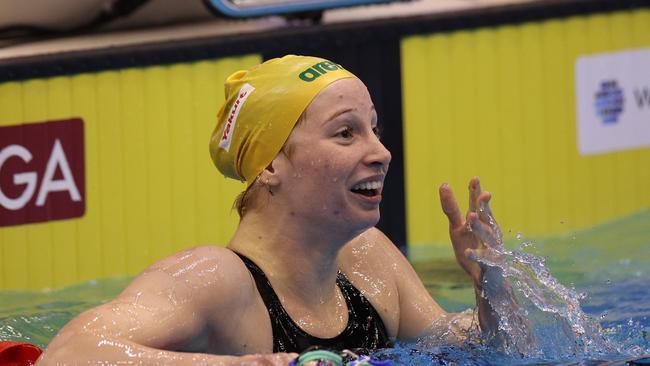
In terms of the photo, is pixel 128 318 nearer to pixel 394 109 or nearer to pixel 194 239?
pixel 194 239

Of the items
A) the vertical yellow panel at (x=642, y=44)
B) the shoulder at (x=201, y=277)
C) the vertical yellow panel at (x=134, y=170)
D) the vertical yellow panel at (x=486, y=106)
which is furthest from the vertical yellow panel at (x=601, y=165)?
the shoulder at (x=201, y=277)

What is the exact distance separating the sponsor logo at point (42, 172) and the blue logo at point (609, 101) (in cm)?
193

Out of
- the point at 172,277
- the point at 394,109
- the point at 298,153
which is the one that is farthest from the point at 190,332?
the point at 394,109

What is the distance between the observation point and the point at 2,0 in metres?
4.58

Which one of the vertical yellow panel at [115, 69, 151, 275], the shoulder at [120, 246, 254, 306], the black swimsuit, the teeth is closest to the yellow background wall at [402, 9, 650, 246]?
the vertical yellow panel at [115, 69, 151, 275]

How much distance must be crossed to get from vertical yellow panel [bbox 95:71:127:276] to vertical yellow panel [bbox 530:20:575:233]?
1559mm

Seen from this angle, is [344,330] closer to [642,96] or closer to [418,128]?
[418,128]

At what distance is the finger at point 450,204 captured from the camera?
2795mm

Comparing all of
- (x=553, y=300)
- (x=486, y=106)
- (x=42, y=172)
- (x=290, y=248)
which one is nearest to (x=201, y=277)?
(x=290, y=248)

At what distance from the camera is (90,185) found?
14.3 feet

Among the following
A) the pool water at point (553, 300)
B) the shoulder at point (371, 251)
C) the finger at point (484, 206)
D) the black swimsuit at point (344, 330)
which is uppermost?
the finger at point (484, 206)

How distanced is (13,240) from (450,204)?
1947mm

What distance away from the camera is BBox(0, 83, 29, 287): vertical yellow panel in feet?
14.0

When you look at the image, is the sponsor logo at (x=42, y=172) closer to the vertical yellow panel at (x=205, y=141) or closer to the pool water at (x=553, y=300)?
the pool water at (x=553, y=300)
